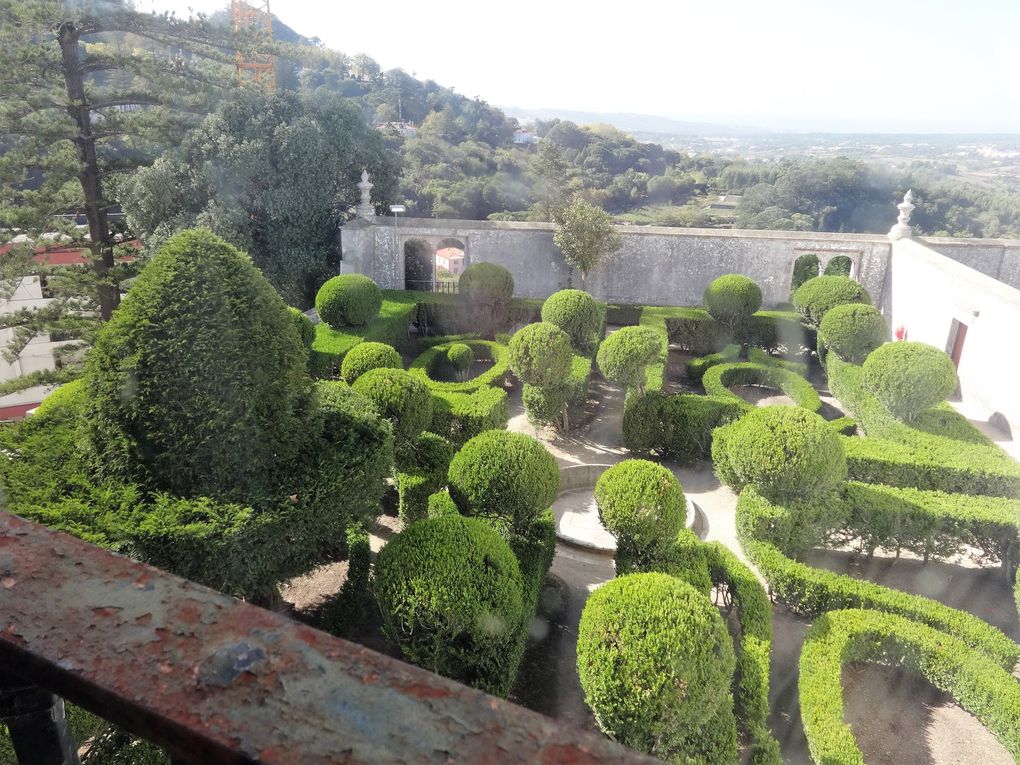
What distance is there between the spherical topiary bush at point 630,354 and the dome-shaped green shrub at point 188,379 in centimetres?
695

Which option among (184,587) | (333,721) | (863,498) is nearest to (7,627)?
(184,587)

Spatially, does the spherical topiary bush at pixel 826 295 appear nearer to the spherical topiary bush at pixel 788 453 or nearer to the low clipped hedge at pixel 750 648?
the spherical topiary bush at pixel 788 453

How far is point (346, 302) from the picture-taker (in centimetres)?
1441

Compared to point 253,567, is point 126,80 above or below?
above

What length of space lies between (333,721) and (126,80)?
2624cm

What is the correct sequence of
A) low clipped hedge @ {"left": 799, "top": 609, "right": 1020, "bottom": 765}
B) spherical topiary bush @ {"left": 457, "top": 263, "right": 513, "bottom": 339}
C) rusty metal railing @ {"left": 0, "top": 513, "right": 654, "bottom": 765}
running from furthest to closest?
spherical topiary bush @ {"left": 457, "top": 263, "right": 513, "bottom": 339} → low clipped hedge @ {"left": 799, "top": 609, "right": 1020, "bottom": 765} → rusty metal railing @ {"left": 0, "top": 513, "right": 654, "bottom": 765}

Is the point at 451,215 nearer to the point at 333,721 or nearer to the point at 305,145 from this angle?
the point at 305,145

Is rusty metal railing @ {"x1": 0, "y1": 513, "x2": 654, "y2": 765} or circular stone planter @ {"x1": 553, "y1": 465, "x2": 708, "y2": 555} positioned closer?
rusty metal railing @ {"x1": 0, "y1": 513, "x2": 654, "y2": 765}

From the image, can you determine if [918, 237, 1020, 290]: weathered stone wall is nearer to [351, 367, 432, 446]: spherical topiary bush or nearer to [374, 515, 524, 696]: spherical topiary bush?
[351, 367, 432, 446]: spherical topiary bush

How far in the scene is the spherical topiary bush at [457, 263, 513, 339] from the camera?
16031mm

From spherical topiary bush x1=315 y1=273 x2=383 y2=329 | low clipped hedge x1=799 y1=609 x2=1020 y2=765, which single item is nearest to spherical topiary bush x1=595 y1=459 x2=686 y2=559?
low clipped hedge x1=799 y1=609 x2=1020 y2=765

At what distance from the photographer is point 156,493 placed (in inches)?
217

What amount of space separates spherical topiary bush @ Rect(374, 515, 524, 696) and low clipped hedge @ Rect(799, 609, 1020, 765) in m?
2.72

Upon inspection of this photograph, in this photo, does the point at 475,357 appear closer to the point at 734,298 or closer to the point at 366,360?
the point at 366,360
